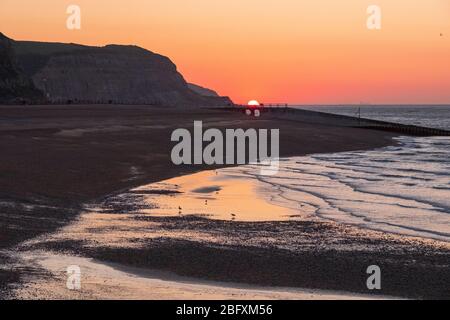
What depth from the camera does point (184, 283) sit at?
12.8 m

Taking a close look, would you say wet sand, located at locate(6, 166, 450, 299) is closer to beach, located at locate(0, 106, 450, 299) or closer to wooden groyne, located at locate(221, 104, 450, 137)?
beach, located at locate(0, 106, 450, 299)

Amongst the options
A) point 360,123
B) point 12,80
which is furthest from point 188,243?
point 12,80

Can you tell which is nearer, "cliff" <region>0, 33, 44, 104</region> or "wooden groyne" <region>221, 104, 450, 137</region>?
"wooden groyne" <region>221, 104, 450, 137</region>

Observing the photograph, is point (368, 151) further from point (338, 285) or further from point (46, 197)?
point (338, 285)

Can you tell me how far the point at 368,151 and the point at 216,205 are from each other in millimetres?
33072

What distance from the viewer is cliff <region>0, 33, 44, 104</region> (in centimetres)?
13075

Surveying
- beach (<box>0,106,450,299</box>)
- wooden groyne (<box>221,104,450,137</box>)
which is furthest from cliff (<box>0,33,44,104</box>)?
beach (<box>0,106,450,299</box>)

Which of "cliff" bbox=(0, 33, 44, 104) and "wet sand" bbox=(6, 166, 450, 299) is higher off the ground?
"cliff" bbox=(0, 33, 44, 104)

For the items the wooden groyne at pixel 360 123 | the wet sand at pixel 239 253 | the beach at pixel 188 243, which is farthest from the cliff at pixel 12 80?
the wet sand at pixel 239 253

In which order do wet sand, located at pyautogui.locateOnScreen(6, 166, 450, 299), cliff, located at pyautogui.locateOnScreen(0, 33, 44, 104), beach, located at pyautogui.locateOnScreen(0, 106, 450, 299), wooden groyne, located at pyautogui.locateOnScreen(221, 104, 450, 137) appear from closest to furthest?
wet sand, located at pyautogui.locateOnScreen(6, 166, 450, 299)
beach, located at pyautogui.locateOnScreen(0, 106, 450, 299)
wooden groyne, located at pyautogui.locateOnScreen(221, 104, 450, 137)
cliff, located at pyautogui.locateOnScreen(0, 33, 44, 104)

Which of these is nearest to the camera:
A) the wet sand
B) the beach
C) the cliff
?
the wet sand

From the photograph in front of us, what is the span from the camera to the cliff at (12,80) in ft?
429

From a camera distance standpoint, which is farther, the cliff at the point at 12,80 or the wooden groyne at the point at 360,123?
the cliff at the point at 12,80

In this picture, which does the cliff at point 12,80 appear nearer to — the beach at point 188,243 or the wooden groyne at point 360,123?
the wooden groyne at point 360,123
